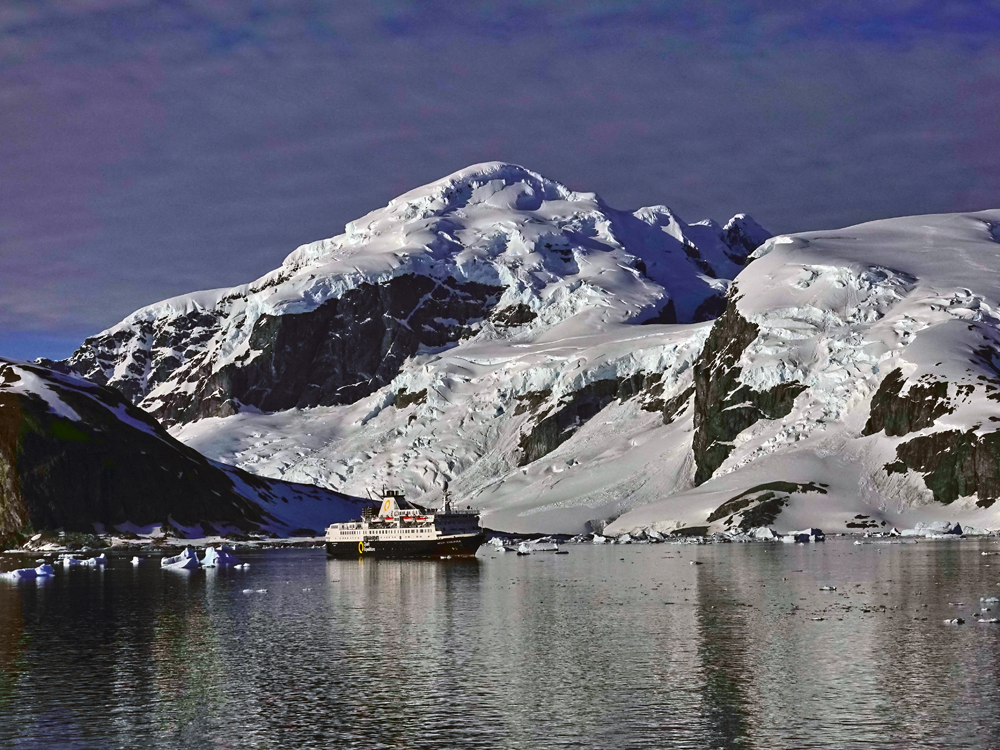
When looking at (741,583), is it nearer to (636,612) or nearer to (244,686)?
(636,612)

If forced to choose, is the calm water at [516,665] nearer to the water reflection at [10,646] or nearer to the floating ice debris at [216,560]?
the water reflection at [10,646]

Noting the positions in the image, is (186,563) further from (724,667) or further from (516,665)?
(724,667)

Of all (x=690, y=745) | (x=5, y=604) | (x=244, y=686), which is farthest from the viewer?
(x=5, y=604)

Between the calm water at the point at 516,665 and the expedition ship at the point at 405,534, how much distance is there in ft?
182

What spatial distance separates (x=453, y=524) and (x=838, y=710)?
134578 mm

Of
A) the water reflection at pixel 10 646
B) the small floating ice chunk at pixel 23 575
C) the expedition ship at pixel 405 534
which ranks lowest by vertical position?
the water reflection at pixel 10 646

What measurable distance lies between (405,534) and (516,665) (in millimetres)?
118651

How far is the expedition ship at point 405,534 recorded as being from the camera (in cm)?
18375

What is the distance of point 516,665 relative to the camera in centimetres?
7125

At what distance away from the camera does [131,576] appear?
154 metres

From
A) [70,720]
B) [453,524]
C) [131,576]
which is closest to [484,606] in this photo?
[70,720]

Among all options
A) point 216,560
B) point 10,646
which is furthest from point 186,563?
point 10,646

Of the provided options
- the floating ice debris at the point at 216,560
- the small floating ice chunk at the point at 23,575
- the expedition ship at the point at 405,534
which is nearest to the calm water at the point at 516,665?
the small floating ice chunk at the point at 23,575

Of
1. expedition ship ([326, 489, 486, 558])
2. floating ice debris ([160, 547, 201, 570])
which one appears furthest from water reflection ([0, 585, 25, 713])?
expedition ship ([326, 489, 486, 558])
